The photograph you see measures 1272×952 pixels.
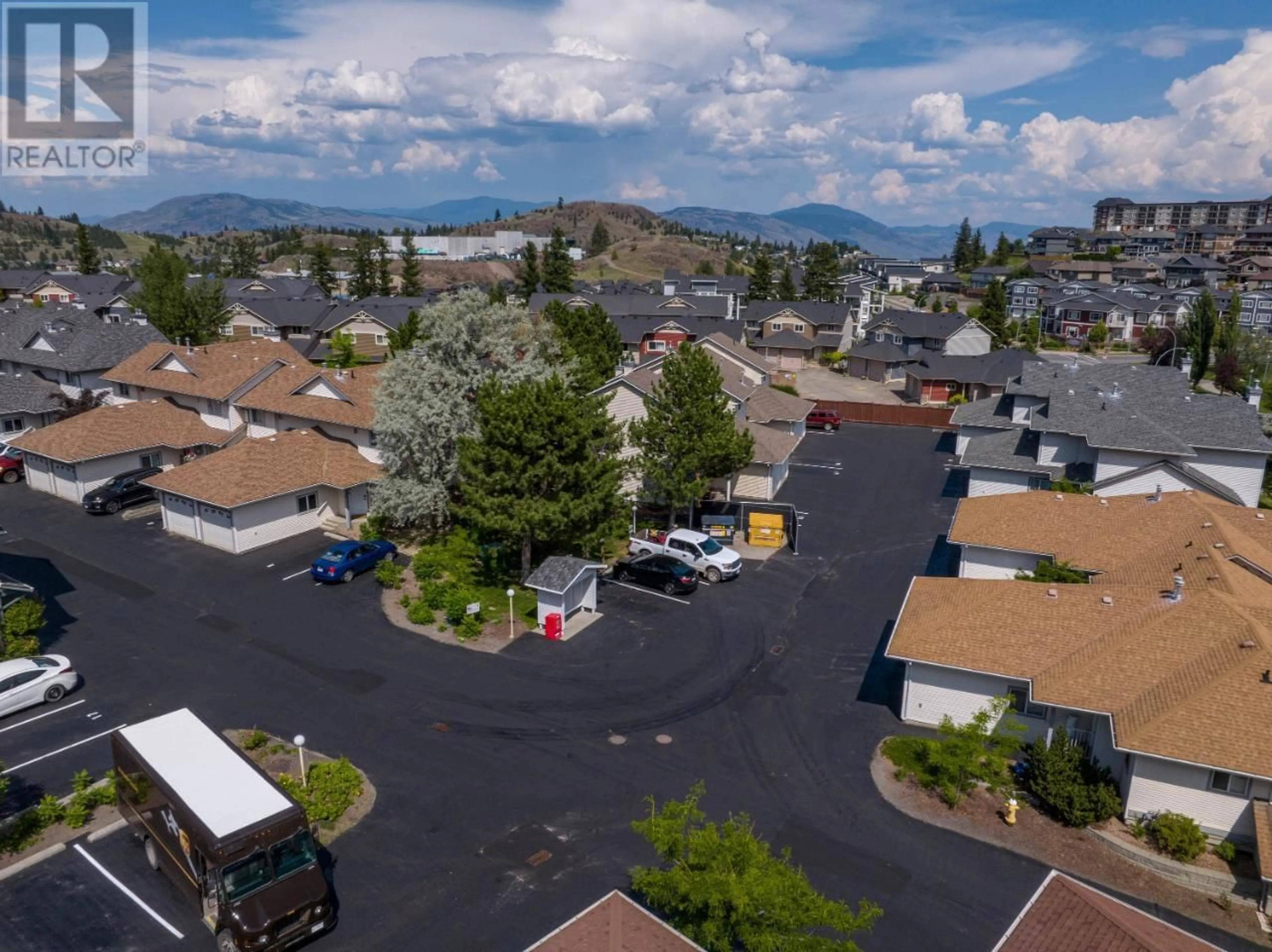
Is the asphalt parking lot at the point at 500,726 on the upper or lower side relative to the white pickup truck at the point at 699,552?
lower

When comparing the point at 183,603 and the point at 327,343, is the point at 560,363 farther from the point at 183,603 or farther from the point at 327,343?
the point at 327,343

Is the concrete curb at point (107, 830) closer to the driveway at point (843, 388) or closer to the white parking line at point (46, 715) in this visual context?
the white parking line at point (46, 715)

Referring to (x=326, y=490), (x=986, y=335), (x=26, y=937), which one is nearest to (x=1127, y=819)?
(x=26, y=937)

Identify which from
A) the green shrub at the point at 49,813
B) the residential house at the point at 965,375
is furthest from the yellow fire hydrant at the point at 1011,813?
the residential house at the point at 965,375

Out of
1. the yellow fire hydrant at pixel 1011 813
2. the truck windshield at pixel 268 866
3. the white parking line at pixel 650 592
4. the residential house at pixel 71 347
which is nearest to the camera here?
the truck windshield at pixel 268 866

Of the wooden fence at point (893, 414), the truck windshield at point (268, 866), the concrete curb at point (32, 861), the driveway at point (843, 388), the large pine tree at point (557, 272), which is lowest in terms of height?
the concrete curb at point (32, 861)

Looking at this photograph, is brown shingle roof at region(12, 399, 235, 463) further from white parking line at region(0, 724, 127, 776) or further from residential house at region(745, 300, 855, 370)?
residential house at region(745, 300, 855, 370)
